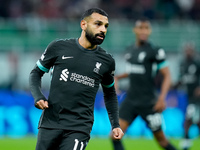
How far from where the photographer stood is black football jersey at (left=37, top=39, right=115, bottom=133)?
525 centimetres

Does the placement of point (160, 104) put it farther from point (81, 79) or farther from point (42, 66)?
point (42, 66)

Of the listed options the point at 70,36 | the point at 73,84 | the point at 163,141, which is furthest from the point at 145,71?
the point at 70,36

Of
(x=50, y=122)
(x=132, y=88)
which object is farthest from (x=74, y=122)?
(x=132, y=88)

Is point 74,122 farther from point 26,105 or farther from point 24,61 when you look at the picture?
point 24,61

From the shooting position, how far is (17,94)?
44.3 feet

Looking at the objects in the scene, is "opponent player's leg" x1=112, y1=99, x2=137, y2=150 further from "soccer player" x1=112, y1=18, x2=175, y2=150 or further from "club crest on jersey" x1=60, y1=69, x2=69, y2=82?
"club crest on jersey" x1=60, y1=69, x2=69, y2=82

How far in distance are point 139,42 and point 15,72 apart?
7542 mm

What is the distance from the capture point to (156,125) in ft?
27.1

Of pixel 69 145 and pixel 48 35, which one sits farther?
pixel 48 35

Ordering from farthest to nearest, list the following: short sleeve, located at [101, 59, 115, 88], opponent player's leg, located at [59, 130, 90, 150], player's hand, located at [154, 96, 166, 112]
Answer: player's hand, located at [154, 96, 166, 112]
short sleeve, located at [101, 59, 115, 88]
opponent player's leg, located at [59, 130, 90, 150]

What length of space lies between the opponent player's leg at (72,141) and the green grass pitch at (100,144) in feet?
18.5

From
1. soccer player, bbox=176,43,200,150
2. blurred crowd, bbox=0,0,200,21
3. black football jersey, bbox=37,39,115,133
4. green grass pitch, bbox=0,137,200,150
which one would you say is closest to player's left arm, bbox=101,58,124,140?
black football jersey, bbox=37,39,115,133

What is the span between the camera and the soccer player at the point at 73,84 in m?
5.20

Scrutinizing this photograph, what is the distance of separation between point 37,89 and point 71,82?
37 cm
